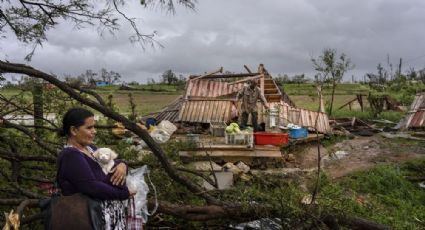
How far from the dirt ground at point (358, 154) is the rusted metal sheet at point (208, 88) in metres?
3.74

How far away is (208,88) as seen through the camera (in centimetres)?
1471

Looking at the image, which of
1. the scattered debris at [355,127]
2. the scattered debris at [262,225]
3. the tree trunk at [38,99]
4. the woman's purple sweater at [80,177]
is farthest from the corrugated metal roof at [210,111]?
the woman's purple sweater at [80,177]

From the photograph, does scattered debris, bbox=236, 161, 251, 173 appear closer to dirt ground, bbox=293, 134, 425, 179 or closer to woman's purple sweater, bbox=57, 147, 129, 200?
dirt ground, bbox=293, 134, 425, 179

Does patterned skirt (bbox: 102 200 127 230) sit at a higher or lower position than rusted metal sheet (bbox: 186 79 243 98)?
lower

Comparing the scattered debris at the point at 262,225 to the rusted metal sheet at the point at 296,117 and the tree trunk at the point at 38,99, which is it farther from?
the rusted metal sheet at the point at 296,117

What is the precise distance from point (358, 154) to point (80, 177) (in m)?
9.94

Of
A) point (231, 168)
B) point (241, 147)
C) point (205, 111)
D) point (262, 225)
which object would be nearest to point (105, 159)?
point (262, 225)

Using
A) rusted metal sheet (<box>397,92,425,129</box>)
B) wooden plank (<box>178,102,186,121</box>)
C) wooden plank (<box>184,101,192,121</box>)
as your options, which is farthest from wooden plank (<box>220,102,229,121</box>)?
rusted metal sheet (<box>397,92,425,129</box>)

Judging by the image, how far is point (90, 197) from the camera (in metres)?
2.82

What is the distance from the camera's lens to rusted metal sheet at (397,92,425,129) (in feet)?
45.9

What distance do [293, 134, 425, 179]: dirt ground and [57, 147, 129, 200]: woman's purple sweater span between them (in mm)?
7541

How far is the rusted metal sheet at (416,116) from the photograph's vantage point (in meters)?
14.0

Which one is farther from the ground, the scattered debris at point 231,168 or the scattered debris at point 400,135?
the scattered debris at point 400,135

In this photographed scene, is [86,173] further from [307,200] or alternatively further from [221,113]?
[221,113]
